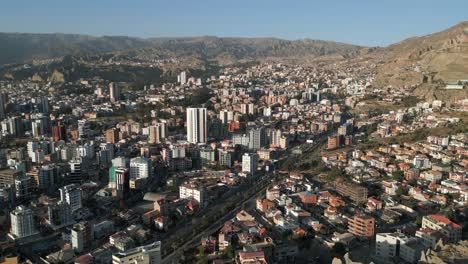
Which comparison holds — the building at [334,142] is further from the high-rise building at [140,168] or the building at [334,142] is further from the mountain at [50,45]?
the mountain at [50,45]

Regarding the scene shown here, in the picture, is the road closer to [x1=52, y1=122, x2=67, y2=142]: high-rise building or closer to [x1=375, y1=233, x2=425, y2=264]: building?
[x1=375, y1=233, x2=425, y2=264]: building

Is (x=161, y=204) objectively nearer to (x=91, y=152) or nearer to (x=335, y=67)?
(x=91, y=152)

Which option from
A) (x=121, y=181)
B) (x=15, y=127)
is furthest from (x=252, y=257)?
(x=15, y=127)

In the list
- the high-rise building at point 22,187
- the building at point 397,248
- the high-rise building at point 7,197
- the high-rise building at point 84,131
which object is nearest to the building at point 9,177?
the high-rise building at point 22,187

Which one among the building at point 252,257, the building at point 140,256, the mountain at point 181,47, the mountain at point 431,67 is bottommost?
the building at point 252,257

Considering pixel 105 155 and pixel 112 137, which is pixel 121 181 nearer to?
pixel 105 155

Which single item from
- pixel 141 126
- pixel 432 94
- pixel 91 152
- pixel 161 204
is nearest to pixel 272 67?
pixel 432 94
